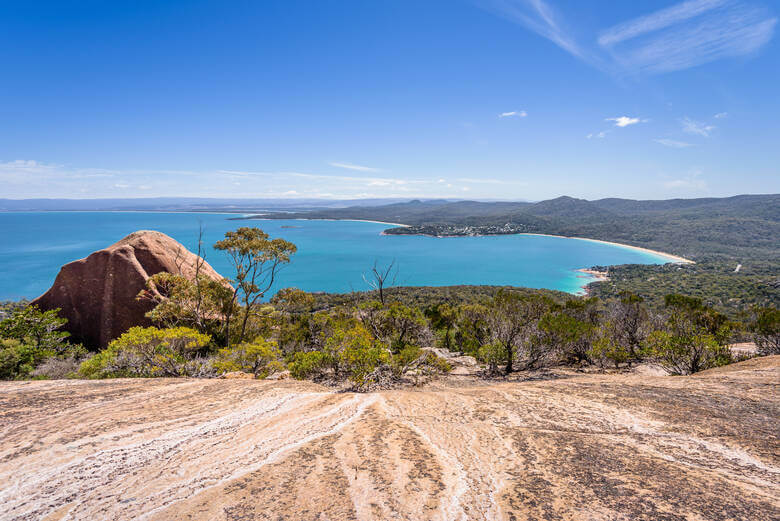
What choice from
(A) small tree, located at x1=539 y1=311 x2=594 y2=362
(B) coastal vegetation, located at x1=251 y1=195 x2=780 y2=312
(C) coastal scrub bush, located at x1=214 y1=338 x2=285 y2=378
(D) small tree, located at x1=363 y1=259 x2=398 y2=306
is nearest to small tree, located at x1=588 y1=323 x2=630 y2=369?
(A) small tree, located at x1=539 y1=311 x2=594 y2=362

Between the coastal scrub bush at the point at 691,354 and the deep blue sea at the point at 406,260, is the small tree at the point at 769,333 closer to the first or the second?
the coastal scrub bush at the point at 691,354

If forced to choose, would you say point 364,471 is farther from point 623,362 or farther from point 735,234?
point 735,234

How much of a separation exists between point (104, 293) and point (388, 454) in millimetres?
24322

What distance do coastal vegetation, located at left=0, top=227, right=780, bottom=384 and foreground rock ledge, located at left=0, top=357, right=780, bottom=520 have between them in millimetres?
3992

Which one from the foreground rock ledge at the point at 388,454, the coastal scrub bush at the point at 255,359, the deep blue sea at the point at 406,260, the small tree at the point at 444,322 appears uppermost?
the foreground rock ledge at the point at 388,454

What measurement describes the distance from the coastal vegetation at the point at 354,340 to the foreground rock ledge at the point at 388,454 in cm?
399

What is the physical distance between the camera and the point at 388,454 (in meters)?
4.01

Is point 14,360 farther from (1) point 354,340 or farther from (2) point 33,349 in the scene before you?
(1) point 354,340

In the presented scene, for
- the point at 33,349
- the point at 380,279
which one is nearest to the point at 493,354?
the point at 380,279

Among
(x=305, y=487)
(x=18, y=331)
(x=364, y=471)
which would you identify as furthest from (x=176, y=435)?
(x=18, y=331)

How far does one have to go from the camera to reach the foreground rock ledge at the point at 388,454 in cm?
301

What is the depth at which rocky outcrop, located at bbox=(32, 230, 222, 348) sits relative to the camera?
65.3 feet

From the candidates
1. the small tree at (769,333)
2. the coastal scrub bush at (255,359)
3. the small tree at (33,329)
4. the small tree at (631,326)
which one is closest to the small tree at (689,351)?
the small tree at (631,326)

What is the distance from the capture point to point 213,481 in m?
3.45
